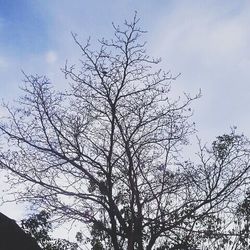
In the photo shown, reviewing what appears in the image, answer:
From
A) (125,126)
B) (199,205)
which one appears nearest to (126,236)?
(199,205)

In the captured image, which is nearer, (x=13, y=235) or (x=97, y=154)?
(x=13, y=235)

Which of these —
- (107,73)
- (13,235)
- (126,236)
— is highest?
(107,73)

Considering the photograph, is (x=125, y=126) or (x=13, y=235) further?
(x=125, y=126)

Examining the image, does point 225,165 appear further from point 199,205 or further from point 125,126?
point 125,126

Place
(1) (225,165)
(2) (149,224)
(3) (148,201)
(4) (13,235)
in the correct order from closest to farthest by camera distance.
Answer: (4) (13,235), (2) (149,224), (3) (148,201), (1) (225,165)

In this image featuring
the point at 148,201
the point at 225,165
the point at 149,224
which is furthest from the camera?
the point at 225,165

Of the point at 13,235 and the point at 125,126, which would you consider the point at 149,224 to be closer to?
the point at 125,126

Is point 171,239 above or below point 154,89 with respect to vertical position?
below

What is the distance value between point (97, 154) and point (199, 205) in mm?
3208

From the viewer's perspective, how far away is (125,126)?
10.4 meters

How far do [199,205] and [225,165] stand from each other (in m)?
1.79

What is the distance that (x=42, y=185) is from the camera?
10172mm

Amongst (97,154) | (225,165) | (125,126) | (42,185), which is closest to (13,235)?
(42,185)

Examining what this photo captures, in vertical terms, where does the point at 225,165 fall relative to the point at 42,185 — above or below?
above
